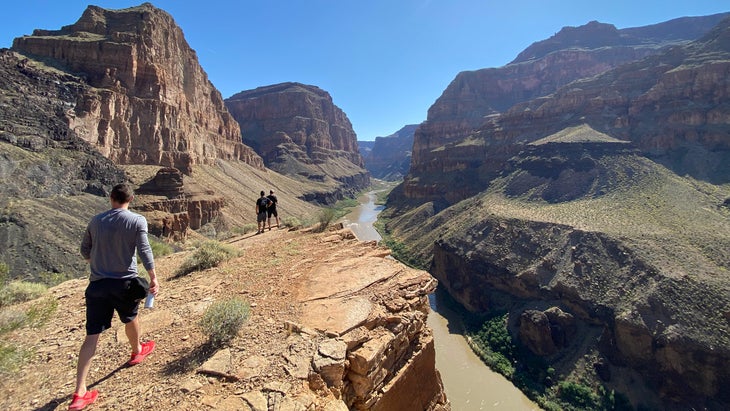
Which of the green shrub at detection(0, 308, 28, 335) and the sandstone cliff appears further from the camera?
the sandstone cliff

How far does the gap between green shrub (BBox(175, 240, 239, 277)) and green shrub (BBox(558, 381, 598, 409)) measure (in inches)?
899

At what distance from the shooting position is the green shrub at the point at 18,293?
698cm

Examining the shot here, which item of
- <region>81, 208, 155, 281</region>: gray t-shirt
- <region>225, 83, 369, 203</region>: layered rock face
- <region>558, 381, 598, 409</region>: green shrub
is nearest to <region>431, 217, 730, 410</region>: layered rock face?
<region>558, 381, 598, 409</region>: green shrub

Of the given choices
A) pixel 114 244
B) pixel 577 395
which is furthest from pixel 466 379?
pixel 114 244

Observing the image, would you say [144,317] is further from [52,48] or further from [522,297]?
[52,48]

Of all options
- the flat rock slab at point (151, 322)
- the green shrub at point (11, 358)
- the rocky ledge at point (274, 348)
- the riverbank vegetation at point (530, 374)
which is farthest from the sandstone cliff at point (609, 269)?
the green shrub at point (11, 358)

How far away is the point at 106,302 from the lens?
423 centimetres

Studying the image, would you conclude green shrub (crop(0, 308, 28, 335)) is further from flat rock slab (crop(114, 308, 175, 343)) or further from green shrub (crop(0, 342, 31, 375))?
flat rock slab (crop(114, 308, 175, 343))

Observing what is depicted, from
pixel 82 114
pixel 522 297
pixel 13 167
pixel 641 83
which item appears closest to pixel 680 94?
pixel 641 83

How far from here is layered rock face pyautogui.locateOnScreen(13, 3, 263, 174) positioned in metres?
42.4

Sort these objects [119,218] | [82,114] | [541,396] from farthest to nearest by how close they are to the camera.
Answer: [82,114], [541,396], [119,218]

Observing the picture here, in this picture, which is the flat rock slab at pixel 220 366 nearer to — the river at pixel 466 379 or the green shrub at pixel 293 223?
the green shrub at pixel 293 223

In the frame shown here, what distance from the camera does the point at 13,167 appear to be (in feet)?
76.1

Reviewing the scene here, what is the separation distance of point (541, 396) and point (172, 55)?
7610cm
